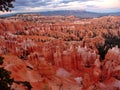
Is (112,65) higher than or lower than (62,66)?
higher

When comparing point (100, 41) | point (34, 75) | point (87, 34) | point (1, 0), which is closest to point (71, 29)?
point (87, 34)

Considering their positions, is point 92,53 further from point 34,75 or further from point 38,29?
point 38,29

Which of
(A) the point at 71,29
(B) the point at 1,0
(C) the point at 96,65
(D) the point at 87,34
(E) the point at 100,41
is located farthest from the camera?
(A) the point at 71,29

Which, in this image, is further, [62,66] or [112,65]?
[62,66]

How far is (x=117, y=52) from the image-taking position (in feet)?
233

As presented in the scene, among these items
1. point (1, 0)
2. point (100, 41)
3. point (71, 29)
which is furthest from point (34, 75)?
point (71, 29)

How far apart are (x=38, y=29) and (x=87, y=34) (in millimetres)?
21184

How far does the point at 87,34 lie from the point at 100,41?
3580cm

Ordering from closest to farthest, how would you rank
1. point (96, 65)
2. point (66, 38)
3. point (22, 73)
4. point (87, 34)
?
1. point (22, 73)
2. point (96, 65)
3. point (66, 38)
4. point (87, 34)

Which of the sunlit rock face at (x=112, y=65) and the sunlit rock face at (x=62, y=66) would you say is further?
the sunlit rock face at (x=112, y=65)

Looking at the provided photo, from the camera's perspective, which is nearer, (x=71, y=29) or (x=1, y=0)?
(x=1, y=0)

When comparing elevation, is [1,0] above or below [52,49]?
above

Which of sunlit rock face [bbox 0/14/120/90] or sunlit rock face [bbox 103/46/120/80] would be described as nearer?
sunlit rock face [bbox 0/14/120/90]

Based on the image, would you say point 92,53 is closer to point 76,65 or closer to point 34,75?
point 76,65
